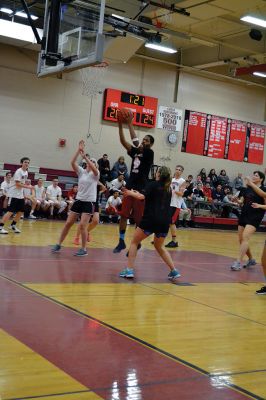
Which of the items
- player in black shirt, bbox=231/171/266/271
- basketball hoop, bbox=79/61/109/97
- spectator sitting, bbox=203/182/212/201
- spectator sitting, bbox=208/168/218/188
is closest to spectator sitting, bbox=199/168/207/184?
spectator sitting, bbox=208/168/218/188

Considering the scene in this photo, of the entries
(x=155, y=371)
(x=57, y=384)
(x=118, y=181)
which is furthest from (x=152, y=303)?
(x=118, y=181)

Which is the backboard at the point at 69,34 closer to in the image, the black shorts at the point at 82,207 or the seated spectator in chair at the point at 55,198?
the black shorts at the point at 82,207

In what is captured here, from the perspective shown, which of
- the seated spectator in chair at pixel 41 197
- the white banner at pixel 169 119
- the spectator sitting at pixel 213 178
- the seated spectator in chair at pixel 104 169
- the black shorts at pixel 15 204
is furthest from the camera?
the spectator sitting at pixel 213 178

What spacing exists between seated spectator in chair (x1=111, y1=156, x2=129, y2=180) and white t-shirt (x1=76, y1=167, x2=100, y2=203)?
37.7 feet

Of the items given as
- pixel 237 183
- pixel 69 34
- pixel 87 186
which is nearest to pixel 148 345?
pixel 87 186

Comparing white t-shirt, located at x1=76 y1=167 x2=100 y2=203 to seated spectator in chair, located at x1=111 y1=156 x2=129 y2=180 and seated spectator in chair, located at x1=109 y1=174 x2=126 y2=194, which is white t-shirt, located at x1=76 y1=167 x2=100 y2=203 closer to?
seated spectator in chair, located at x1=109 y1=174 x2=126 y2=194

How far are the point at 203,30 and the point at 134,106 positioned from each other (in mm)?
4551

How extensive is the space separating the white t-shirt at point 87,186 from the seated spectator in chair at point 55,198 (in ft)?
29.9

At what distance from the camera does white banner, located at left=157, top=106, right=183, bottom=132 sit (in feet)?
81.0

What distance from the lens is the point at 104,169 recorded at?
862 inches

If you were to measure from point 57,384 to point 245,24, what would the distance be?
17.8 meters

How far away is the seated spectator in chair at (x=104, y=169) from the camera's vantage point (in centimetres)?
2191

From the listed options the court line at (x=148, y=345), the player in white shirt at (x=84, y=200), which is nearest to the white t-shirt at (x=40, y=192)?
the player in white shirt at (x=84, y=200)

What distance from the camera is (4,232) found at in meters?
13.5
